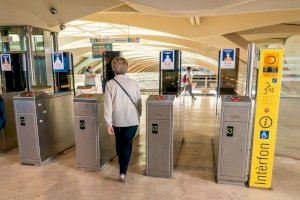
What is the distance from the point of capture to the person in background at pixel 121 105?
9.78 feet

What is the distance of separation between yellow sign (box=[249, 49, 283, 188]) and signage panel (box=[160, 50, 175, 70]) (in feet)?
5.41

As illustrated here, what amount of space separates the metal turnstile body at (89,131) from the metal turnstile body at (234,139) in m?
1.63

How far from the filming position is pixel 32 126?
359cm

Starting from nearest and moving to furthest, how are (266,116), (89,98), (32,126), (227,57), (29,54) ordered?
1. (266,116)
2. (89,98)
3. (32,126)
4. (227,57)
5. (29,54)

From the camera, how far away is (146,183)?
3.12m

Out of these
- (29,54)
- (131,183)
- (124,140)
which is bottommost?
(131,183)

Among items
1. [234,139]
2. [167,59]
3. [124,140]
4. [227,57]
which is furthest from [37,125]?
[227,57]

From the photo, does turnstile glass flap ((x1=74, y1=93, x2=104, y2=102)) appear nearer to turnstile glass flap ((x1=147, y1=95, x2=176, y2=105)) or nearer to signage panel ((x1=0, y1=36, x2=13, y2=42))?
turnstile glass flap ((x1=147, y1=95, x2=176, y2=105))

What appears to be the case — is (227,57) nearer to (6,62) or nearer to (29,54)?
(6,62)

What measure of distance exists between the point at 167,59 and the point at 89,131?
1.78m

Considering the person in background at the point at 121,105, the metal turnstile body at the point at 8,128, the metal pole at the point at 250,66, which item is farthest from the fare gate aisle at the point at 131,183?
the metal pole at the point at 250,66

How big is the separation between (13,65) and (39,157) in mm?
2831

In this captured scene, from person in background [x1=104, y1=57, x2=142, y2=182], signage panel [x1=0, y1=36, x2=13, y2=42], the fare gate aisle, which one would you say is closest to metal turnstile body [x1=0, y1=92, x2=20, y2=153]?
the fare gate aisle

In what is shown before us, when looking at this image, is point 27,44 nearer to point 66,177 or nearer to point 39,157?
point 39,157
